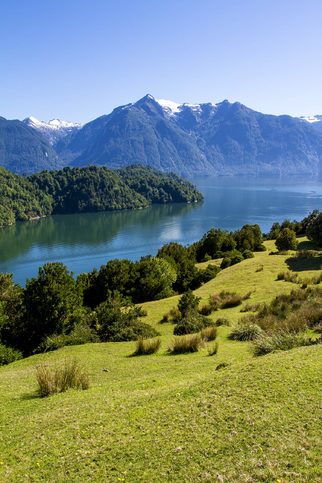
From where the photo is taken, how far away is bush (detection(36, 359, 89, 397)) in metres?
10.3

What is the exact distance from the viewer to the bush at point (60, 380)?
10.3 metres

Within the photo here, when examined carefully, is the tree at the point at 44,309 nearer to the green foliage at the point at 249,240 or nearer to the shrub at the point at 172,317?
the shrub at the point at 172,317

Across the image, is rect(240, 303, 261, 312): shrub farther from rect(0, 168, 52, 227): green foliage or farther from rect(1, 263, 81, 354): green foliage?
rect(0, 168, 52, 227): green foliage

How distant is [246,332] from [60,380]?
9.00 metres

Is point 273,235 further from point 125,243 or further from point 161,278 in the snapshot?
point 125,243

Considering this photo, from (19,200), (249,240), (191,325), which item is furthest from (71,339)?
(19,200)

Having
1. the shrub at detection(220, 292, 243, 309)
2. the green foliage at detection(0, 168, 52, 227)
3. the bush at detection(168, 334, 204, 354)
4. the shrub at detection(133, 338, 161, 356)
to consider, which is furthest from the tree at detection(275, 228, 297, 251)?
the green foliage at detection(0, 168, 52, 227)

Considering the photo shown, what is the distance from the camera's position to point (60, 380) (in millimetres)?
10492

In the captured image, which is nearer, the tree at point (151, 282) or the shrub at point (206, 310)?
the shrub at point (206, 310)

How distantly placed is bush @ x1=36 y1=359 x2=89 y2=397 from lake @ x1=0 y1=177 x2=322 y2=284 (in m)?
64.8

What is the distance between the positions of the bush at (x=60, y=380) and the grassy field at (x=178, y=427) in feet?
1.00

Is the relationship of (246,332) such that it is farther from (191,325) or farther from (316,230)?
(316,230)

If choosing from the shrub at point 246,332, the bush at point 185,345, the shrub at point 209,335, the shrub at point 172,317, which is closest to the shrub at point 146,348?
the bush at point 185,345

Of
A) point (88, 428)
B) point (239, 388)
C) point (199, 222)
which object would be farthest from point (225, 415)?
point (199, 222)
